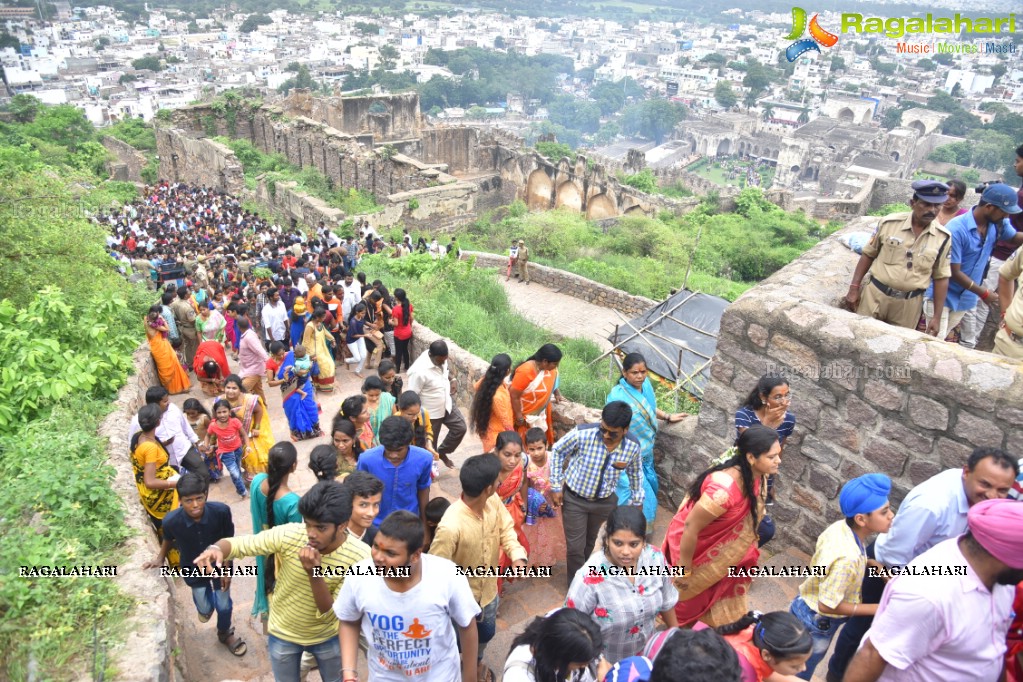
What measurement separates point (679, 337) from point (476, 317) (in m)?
2.57

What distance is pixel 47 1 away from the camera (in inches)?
4719

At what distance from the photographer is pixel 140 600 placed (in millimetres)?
3242

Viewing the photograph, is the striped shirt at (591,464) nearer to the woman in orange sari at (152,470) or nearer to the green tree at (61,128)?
the woman in orange sari at (152,470)

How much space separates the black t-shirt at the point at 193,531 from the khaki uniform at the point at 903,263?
13.8 feet

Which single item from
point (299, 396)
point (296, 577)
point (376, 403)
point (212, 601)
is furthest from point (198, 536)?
point (299, 396)

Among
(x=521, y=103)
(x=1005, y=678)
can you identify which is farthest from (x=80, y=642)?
(x=521, y=103)

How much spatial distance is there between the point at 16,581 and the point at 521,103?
354ft

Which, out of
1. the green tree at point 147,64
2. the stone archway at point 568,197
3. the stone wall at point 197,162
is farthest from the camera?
the green tree at point 147,64

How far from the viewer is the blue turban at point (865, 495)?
9.68 feet

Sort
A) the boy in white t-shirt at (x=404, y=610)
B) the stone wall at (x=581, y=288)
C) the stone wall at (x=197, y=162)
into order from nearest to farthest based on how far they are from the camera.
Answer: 1. the boy in white t-shirt at (x=404, y=610)
2. the stone wall at (x=581, y=288)
3. the stone wall at (x=197, y=162)

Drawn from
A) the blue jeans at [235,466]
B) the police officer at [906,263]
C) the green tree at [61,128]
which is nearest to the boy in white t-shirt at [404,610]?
the blue jeans at [235,466]

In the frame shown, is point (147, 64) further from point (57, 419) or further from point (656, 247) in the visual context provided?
point (57, 419)

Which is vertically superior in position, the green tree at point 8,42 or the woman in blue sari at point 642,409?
the woman in blue sari at point 642,409

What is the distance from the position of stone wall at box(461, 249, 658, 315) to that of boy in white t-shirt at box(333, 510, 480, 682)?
35.5ft
